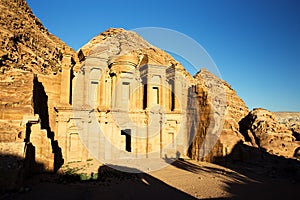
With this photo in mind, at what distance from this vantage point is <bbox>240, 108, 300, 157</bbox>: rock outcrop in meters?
21.4

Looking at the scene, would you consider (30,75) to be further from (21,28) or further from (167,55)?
(167,55)

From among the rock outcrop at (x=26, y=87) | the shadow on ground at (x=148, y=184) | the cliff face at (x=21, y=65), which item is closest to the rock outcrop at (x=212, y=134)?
the shadow on ground at (x=148, y=184)

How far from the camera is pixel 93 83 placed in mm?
21469

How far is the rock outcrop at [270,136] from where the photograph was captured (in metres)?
21.4

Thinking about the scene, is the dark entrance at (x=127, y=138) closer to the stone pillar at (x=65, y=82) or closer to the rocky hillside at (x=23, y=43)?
the stone pillar at (x=65, y=82)

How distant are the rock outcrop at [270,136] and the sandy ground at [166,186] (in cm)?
916

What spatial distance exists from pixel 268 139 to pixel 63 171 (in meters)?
20.0

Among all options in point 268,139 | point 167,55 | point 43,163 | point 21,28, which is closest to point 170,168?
point 43,163

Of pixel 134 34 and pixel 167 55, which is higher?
pixel 134 34

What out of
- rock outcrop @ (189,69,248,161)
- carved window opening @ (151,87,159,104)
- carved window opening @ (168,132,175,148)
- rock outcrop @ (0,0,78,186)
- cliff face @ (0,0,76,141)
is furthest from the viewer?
carved window opening @ (151,87,159,104)

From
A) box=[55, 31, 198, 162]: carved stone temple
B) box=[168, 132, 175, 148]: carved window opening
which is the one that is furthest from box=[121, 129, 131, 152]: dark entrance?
box=[168, 132, 175, 148]: carved window opening

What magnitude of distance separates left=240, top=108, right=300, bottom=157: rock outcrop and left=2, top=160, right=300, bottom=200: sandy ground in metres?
9.16

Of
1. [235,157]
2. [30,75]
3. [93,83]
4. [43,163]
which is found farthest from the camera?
[93,83]

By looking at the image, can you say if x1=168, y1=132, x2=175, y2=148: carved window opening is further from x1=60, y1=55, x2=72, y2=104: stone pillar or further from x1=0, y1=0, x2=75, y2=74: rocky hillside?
x1=0, y1=0, x2=75, y2=74: rocky hillside
